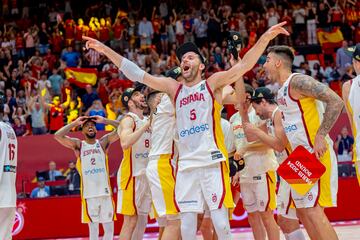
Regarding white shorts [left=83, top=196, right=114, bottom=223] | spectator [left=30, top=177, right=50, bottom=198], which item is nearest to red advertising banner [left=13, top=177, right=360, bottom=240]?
spectator [left=30, top=177, right=50, bottom=198]

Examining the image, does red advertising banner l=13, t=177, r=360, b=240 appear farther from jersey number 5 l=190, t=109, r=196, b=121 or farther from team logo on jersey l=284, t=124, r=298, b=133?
jersey number 5 l=190, t=109, r=196, b=121

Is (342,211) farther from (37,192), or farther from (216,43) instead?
(216,43)

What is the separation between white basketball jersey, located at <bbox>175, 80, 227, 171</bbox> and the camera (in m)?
8.73

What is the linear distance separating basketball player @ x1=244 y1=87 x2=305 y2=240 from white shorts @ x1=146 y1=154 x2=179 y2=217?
3.60ft

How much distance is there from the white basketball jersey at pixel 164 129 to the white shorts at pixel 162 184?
0.11 metres

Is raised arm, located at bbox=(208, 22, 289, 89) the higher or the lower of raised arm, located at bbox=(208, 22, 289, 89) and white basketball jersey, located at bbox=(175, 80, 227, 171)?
Result: the higher

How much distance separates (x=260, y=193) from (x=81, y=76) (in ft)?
48.2

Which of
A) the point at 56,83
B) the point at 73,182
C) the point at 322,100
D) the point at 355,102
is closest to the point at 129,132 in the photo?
the point at 322,100

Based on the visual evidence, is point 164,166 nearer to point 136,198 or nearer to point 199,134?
point 199,134

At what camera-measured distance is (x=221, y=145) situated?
8.86 m

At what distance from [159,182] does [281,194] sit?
151 cm

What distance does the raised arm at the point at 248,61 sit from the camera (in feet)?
28.1

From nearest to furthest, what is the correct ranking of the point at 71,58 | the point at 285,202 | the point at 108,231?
the point at 285,202 < the point at 108,231 < the point at 71,58

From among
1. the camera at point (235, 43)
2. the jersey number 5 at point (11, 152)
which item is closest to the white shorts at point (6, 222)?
the jersey number 5 at point (11, 152)
